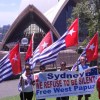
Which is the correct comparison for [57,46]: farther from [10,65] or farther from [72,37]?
[10,65]

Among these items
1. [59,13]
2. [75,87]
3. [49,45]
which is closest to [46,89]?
[75,87]

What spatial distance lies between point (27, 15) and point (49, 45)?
48.8 metres

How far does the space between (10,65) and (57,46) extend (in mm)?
1988

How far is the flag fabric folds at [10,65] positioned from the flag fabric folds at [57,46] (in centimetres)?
108

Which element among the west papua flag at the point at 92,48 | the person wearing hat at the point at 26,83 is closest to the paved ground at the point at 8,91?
the west papua flag at the point at 92,48

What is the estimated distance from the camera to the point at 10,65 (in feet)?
33.6

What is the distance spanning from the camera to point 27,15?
60156 millimetres

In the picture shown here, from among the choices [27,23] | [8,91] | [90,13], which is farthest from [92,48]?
[27,23]

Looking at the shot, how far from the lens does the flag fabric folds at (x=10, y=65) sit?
10227mm

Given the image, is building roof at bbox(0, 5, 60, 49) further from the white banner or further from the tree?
the white banner

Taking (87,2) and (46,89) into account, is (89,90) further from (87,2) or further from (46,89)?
(87,2)

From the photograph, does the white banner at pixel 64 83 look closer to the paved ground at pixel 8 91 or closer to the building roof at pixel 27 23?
the paved ground at pixel 8 91

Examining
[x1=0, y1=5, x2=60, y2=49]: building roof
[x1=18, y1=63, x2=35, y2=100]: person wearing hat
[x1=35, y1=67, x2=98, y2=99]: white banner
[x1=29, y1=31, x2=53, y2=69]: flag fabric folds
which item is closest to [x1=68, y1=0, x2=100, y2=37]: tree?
[x1=29, y1=31, x2=53, y2=69]: flag fabric folds

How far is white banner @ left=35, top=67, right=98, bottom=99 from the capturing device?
10.4 metres
